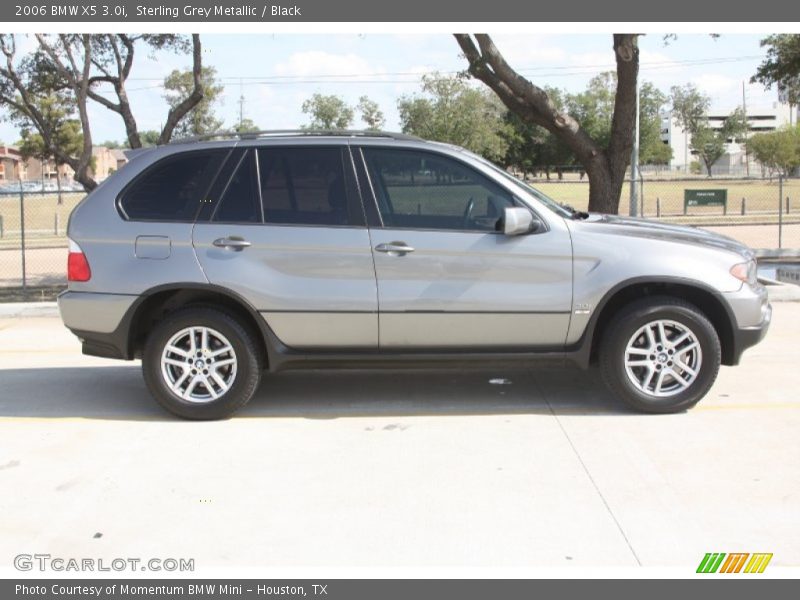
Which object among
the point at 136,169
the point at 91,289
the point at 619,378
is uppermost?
the point at 136,169

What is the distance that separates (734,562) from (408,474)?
1879mm

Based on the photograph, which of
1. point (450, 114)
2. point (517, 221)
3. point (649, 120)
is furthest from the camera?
point (649, 120)

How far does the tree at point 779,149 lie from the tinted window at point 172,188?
70703 millimetres

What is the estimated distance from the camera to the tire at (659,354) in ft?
19.9

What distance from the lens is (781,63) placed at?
19.2 m

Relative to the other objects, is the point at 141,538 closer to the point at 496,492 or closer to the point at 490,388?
the point at 496,492

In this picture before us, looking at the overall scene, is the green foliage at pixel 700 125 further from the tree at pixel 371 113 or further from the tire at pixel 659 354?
the tire at pixel 659 354

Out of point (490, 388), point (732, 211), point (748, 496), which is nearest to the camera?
point (748, 496)

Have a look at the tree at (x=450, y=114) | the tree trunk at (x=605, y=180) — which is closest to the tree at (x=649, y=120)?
the tree at (x=450, y=114)

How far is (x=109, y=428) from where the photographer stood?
244 inches

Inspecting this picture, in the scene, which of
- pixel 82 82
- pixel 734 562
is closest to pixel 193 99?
pixel 82 82

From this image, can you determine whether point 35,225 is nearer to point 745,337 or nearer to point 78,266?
point 78,266

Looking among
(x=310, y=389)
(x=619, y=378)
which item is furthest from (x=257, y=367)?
(x=619, y=378)

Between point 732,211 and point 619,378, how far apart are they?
30988 millimetres
